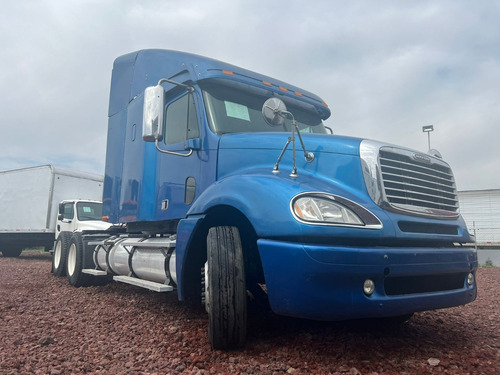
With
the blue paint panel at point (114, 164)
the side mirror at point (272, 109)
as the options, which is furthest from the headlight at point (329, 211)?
the blue paint panel at point (114, 164)

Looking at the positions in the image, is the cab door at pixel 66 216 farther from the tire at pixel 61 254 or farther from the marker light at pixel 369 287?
the marker light at pixel 369 287

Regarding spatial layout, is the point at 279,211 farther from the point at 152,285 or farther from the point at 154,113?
the point at 152,285

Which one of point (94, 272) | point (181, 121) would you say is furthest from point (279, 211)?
point (94, 272)

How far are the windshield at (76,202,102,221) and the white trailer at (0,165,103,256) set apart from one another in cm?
166

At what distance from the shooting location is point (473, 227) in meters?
20.0

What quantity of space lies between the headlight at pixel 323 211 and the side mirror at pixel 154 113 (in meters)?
1.78

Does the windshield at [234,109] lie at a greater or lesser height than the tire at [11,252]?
greater

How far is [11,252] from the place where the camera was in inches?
613

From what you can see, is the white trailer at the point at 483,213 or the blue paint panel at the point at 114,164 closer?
the blue paint panel at the point at 114,164

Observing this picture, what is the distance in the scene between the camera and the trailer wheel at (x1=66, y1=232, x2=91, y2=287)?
712cm

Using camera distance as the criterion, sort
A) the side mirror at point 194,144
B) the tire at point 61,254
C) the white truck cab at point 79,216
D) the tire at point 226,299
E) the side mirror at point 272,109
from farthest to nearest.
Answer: the white truck cab at point 79,216, the tire at point 61,254, the side mirror at point 194,144, the side mirror at point 272,109, the tire at point 226,299

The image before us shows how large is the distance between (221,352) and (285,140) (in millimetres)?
1808

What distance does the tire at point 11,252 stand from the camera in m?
15.4

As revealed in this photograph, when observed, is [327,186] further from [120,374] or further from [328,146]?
[120,374]
